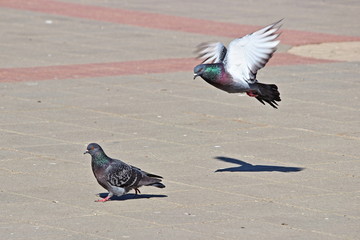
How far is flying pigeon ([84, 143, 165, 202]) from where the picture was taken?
9.73m

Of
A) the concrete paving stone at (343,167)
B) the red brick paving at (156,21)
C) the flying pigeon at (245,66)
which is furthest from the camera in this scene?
the red brick paving at (156,21)

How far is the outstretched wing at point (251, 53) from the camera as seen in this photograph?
419 inches

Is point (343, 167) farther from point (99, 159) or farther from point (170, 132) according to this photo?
point (99, 159)

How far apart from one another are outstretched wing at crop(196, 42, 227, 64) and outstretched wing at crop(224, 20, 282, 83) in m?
0.28

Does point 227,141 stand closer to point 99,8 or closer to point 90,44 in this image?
point 90,44

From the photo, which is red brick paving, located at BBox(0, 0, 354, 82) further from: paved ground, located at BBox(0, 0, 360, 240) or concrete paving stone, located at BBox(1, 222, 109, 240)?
concrete paving stone, located at BBox(1, 222, 109, 240)

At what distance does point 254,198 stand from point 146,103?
500 cm

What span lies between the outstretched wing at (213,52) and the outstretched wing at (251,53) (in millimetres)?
277

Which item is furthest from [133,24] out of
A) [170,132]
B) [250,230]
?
[250,230]

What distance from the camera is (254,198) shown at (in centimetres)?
1015

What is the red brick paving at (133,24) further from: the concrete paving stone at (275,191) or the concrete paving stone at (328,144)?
the concrete paving stone at (275,191)

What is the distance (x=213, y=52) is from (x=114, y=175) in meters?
2.11

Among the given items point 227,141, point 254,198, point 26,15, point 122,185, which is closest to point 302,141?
point 227,141

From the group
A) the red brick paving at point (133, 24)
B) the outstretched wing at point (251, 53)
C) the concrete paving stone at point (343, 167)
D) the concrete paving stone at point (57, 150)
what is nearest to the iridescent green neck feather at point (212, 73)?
the outstretched wing at point (251, 53)
